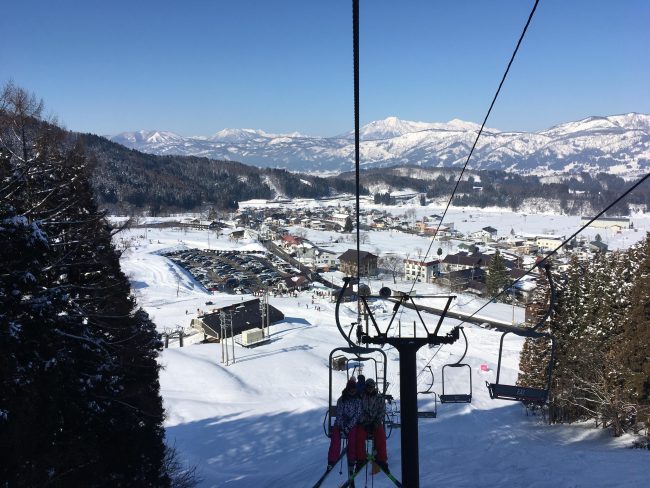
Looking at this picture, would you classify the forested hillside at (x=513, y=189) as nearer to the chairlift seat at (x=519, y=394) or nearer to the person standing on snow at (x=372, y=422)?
the chairlift seat at (x=519, y=394)

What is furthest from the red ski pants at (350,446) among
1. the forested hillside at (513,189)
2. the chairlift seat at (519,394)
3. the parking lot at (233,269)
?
the forested hillside at (513,189)

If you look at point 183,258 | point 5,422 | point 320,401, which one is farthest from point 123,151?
point 5,422

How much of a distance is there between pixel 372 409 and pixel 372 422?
0.09 meters

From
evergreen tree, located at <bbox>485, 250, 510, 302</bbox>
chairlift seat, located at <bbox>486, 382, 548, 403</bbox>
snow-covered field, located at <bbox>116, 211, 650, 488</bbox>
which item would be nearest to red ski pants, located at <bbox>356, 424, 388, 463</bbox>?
chairlift seat, located at <bbox>486, 382, 548, 403</bbox>

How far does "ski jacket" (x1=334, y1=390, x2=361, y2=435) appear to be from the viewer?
3080 mm

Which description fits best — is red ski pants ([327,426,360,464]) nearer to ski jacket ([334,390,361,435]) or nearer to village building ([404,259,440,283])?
ski jacket ([334,390,361,435])

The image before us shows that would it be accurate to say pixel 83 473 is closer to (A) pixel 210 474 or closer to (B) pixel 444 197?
(A) pixel 210 474

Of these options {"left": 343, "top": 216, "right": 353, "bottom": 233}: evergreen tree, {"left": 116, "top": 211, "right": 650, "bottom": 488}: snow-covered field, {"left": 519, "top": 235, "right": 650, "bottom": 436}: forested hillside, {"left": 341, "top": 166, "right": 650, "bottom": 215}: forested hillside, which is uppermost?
{"left": 341, "top": 166, "right": 650, "bottom": 215}: forested hillside

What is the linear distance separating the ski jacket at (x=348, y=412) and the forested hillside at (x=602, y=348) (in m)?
5.47

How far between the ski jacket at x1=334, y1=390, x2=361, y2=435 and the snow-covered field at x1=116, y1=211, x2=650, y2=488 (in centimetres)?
209

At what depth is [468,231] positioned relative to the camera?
58.2 metres

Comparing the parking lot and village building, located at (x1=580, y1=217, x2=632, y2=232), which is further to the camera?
village building, located at (x1=580, y1=217, x2=632, y2=232)

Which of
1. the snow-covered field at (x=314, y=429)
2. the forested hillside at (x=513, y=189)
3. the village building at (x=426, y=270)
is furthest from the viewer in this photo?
the forested hillside at (x=513, y=189)

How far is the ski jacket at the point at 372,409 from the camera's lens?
3072 millimetres
